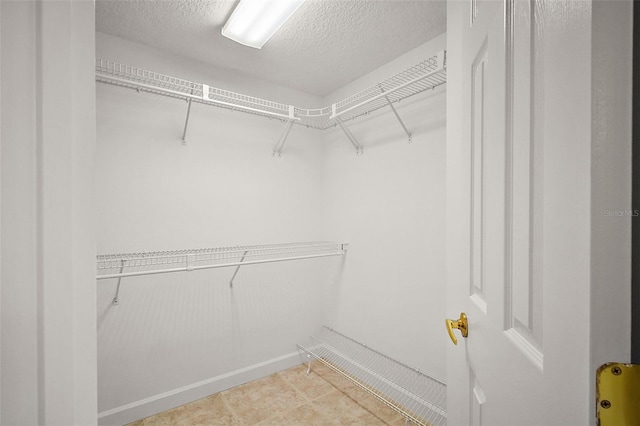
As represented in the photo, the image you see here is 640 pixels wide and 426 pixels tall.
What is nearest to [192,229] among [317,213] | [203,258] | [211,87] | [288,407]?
[203,258]

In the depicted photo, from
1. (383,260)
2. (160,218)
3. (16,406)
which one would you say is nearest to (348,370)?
(383,260)

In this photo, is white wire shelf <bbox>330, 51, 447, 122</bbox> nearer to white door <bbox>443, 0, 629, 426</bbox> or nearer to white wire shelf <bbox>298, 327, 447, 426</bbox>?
white door <bbox>443, 0, 629, 426</bbox>

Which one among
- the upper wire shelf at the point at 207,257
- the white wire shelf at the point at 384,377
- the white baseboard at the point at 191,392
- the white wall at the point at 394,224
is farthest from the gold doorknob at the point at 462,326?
the white baseboard at the point at 191,392

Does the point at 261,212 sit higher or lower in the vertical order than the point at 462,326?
higher

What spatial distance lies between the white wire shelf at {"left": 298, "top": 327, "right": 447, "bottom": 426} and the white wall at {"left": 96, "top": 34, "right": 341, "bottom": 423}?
23cm

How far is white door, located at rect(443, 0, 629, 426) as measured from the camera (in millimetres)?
315

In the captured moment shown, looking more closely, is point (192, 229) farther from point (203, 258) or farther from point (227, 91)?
point (227, 91)

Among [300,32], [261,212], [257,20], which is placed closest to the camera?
[257,20]

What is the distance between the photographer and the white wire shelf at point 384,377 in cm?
167

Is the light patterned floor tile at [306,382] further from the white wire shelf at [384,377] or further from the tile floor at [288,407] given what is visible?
the white wire shelf at [384,377]

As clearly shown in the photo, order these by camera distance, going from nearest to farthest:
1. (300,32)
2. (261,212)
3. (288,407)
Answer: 1. (300,32)
2. (288,407)
3. (261,212)

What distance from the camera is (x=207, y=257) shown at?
1955 mm

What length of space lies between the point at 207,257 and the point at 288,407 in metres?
1.12

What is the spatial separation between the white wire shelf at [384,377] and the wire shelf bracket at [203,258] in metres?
0.77
